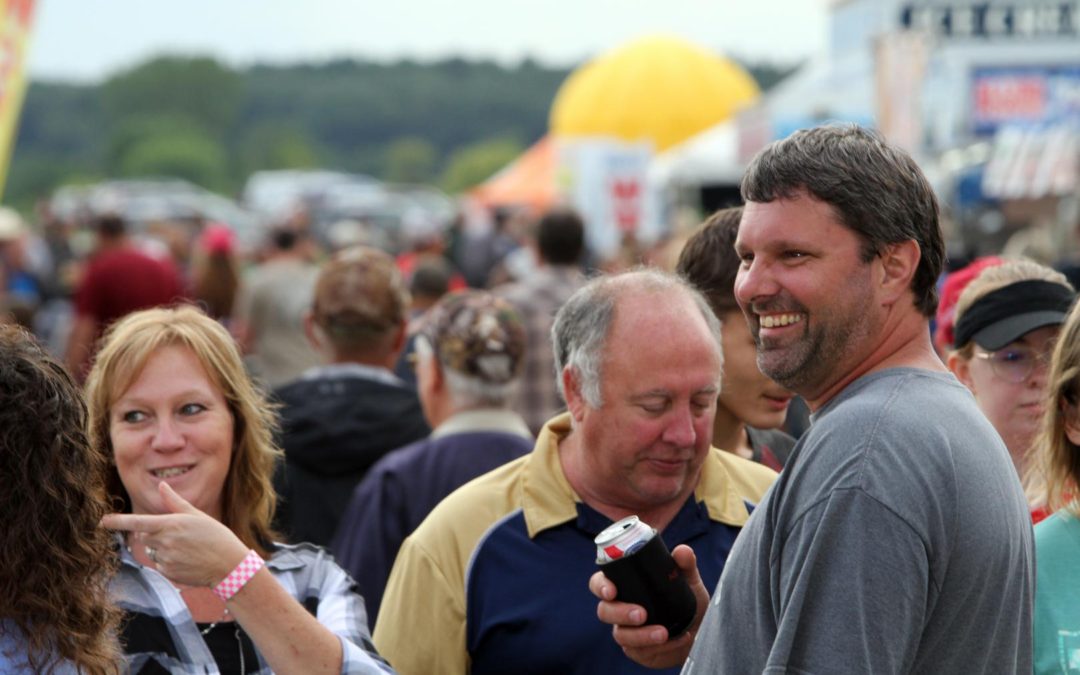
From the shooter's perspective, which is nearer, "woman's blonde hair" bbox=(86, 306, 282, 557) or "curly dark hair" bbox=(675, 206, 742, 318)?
"woman's blonde hair" bbox=(86, 306, 282, 557)

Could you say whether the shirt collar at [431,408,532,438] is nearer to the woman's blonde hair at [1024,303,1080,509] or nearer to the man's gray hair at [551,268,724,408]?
the man's gray hair at [551,268,724,408]

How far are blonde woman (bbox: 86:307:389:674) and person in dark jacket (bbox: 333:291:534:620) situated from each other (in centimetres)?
111

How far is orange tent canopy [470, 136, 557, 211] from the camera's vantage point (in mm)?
31500

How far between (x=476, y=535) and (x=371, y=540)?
1459 mm

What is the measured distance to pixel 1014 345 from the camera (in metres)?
3.80

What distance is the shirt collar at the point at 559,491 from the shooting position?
321 cm

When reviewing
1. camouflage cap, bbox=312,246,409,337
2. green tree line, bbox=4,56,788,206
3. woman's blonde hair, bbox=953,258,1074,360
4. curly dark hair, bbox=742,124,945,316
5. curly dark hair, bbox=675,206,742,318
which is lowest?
green tree line, bbox=4,56,788,206

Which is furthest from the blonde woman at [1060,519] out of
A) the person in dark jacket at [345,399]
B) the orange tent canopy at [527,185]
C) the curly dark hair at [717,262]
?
the orange tent canopy at [527,185]

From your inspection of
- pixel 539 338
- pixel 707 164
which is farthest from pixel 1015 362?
pixel 707 164

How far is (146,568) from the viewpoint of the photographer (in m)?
3.01

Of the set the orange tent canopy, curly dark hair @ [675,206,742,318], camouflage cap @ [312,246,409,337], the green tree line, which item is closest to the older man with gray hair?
curly dark hair @ [675,206,742,318]

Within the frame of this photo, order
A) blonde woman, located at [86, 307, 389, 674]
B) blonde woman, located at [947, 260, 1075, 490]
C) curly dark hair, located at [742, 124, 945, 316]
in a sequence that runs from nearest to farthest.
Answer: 1. curly dark hair, located at [742, 124, 945, 316]
2. blonde woman, located at [86, 307, 389, 674]
3. blonde woman, located at [947, 260, 1075, 490]

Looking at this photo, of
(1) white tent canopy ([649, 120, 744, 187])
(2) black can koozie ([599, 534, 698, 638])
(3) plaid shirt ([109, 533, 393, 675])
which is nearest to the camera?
(2) black can koozie ([599, 534, 698, 638])

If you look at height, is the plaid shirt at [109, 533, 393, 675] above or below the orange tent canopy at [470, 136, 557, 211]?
above
